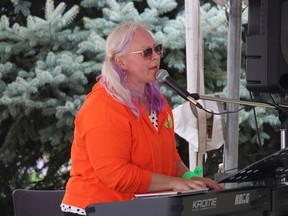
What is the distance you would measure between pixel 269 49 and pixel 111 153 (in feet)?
3.45

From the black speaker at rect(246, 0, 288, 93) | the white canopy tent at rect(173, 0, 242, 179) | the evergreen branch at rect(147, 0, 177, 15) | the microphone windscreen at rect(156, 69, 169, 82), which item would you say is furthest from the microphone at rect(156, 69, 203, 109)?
the evergreen branch at rect(147, 0, 177, 15)

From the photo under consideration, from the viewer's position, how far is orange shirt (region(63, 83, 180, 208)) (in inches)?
87.0

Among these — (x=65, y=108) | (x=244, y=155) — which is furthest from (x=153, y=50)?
(x=244, y=155)

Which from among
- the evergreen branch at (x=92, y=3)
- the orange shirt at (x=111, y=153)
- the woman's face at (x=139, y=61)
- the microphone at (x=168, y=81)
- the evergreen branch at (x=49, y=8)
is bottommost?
the orange shirt at (x=111, y=153)

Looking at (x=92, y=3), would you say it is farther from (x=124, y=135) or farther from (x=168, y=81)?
(x=124, y=135)

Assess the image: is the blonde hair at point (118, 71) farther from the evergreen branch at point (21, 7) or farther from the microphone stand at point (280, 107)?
the evergreen branch at point (21, 7)

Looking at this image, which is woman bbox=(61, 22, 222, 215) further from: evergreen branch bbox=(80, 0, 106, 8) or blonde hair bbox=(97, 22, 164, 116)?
evergreen branch bbox=(80, 0, 106, 8)

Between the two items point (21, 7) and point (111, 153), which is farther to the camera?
point (21, 7)

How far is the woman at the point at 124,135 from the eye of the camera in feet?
7.28

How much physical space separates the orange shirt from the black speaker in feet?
2.23

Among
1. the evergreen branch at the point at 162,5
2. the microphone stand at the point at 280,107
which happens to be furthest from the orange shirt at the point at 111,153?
the evergreen branch at the point at 162,5

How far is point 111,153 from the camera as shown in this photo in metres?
2.20

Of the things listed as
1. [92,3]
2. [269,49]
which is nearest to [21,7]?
[92,3]

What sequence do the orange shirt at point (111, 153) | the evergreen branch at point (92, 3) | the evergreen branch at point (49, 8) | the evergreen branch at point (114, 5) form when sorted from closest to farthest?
the orange shirt at point (111, 153) → the evergreen branch at point (49, 8) → the evergreen branch at point (114, 5) → the evergreen branch at point (92, 3)
